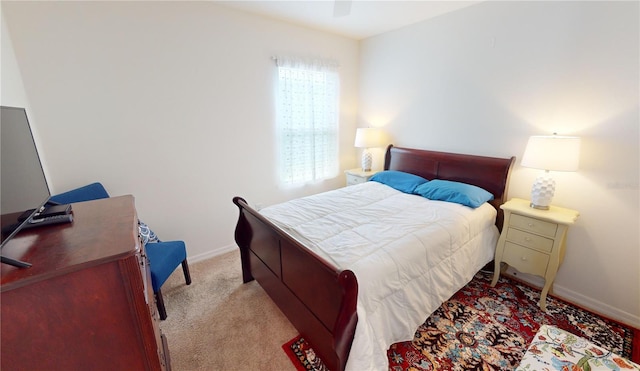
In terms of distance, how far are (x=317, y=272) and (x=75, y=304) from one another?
970mm

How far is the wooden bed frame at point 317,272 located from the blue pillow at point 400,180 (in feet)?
0.79

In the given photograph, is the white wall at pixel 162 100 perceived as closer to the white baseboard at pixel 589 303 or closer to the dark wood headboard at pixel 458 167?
the dark wood headboard at pixel 458 167

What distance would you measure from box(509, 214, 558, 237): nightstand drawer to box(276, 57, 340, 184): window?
227 cm

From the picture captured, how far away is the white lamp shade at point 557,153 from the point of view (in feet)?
6.08

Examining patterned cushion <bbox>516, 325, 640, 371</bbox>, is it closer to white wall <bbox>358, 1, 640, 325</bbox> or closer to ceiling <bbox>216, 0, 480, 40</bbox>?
white wall <bbox>358, 1, 640, 325</bbox>

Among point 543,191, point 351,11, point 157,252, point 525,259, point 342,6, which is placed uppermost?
point 351,11

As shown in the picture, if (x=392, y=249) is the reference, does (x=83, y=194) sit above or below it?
above

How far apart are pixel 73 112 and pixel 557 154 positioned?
3.65 meters

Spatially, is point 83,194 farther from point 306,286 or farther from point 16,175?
point 306,286

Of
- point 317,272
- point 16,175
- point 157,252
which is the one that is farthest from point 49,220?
point 317,272

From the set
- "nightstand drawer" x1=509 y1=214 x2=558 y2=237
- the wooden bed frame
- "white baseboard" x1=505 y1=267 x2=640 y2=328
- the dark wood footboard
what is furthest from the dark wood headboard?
the dark wood footboard

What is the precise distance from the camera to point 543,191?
6.63 feet

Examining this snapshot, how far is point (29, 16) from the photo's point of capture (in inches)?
69.4

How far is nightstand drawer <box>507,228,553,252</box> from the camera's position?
196cm
